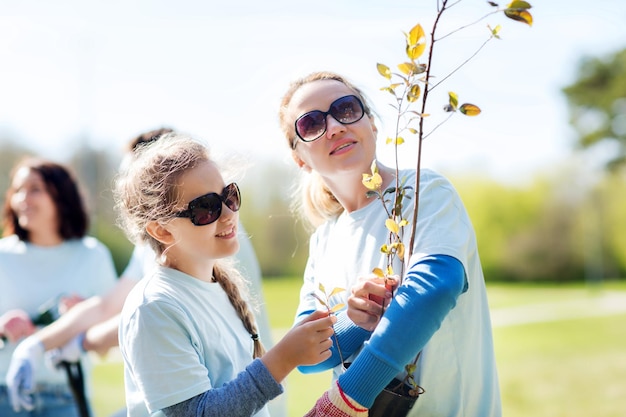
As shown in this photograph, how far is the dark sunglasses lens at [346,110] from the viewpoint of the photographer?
2.09 metres

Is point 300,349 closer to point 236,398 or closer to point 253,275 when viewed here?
point 236,398

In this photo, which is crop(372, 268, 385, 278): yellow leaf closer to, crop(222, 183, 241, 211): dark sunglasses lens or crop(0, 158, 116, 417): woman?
crop(222, 183, 241, 211): dark sunglasses lens

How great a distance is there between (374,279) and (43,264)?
2.57m

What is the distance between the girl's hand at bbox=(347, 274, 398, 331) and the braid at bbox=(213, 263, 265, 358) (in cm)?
43

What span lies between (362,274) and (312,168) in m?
0.42

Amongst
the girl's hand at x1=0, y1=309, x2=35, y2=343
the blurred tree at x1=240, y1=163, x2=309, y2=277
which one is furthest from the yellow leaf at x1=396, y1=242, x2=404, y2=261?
the blurred tree at x1=240, y1=163, x2=309, y2=277

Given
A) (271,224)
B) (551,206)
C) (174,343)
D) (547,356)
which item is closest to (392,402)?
(174,343)

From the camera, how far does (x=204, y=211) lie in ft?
6.51

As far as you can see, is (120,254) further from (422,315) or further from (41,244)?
(422,315)

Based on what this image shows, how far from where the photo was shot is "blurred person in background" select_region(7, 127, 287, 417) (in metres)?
3.28

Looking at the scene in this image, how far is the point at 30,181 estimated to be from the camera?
400 centimetres

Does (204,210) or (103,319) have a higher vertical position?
(204,210)

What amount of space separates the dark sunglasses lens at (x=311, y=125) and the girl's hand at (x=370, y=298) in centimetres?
46

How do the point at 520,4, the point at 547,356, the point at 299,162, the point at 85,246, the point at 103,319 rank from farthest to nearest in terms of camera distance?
the point at 547,356
the point at 85,246
the point at 103,319
the point at 299,162
the point at 520,4
